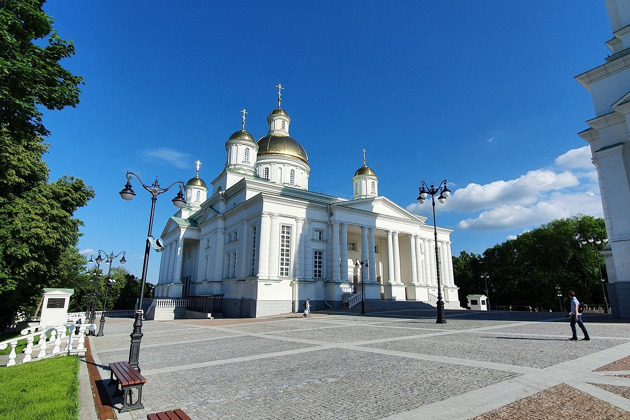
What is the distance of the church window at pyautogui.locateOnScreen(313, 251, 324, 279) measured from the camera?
32375 mm

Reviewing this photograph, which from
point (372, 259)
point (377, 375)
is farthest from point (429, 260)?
point (377, 375)

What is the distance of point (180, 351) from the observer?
37.6 ft

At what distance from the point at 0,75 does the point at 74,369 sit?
28.2ft

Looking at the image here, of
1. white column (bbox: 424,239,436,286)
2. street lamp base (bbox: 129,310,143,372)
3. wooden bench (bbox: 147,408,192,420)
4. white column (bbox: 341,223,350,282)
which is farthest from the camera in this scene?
white column (bbox: 424,239,436,286)

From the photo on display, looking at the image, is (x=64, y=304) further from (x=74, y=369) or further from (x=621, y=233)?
(x=621, y=233)

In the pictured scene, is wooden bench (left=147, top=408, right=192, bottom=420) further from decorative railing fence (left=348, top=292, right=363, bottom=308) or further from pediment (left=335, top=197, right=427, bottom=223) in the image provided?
pediment (left=335, top=197, right=427, bottom=223)

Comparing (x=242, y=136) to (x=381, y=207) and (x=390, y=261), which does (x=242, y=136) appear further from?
(x=390, y=261)

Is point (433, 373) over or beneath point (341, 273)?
beneath

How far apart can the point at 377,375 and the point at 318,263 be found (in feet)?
84.6

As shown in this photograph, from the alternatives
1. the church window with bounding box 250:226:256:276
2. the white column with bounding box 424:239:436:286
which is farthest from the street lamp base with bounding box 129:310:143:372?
the white column with bounding box 424:239:436:286

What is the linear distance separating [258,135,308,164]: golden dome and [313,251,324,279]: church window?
15.7 m

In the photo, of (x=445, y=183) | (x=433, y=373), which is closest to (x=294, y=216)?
(x=445, y=183)

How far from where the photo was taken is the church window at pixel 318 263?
3238 cm

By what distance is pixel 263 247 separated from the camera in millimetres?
29250
